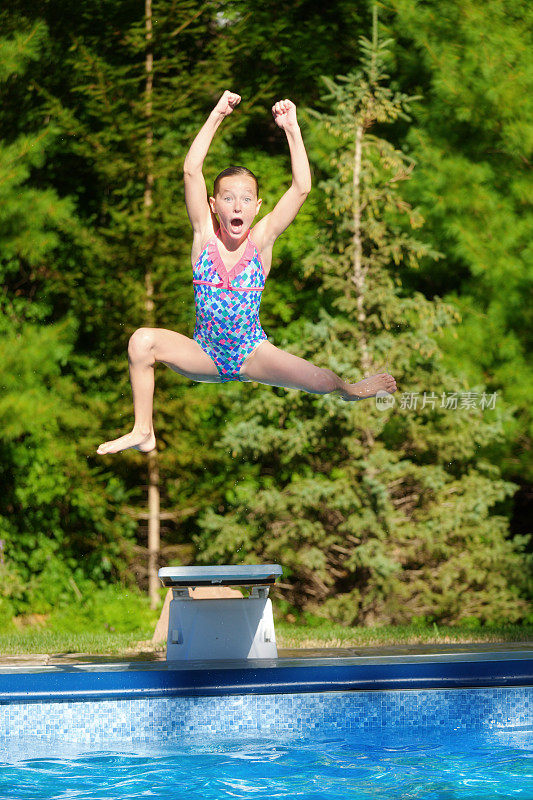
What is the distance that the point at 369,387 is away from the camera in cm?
450

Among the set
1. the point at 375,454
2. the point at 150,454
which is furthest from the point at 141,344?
the point at 150,454

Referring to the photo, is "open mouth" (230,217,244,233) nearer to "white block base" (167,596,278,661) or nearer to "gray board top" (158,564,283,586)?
"gray board top" (158,564,283,586)

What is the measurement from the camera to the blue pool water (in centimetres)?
405

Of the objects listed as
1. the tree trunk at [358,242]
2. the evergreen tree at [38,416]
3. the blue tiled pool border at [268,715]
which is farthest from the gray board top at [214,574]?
the evergreen tree at [38,416]

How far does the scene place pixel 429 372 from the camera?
847 centimetres

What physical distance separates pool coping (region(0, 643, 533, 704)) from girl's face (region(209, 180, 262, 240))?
6.45ft

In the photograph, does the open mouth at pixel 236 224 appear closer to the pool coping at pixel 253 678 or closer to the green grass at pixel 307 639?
the pool coping at pixel 253 678

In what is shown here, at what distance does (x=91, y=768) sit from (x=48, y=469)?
5.57 m

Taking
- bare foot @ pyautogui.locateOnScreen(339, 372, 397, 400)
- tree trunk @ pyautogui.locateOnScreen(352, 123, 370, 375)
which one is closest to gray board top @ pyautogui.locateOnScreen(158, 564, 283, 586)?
bare foot @ pyautogui.locateOnScreen(339, 372, 397, 400)

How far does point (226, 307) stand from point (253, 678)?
5.51 ft

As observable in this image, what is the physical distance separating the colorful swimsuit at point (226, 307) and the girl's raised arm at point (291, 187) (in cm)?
16

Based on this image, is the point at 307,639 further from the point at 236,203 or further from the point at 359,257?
the point at 236,203

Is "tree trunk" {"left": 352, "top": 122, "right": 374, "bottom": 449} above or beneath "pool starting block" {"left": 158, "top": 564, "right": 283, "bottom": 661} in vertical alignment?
above

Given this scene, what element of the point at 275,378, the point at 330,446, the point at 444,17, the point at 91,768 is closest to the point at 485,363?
the point at 330,446
